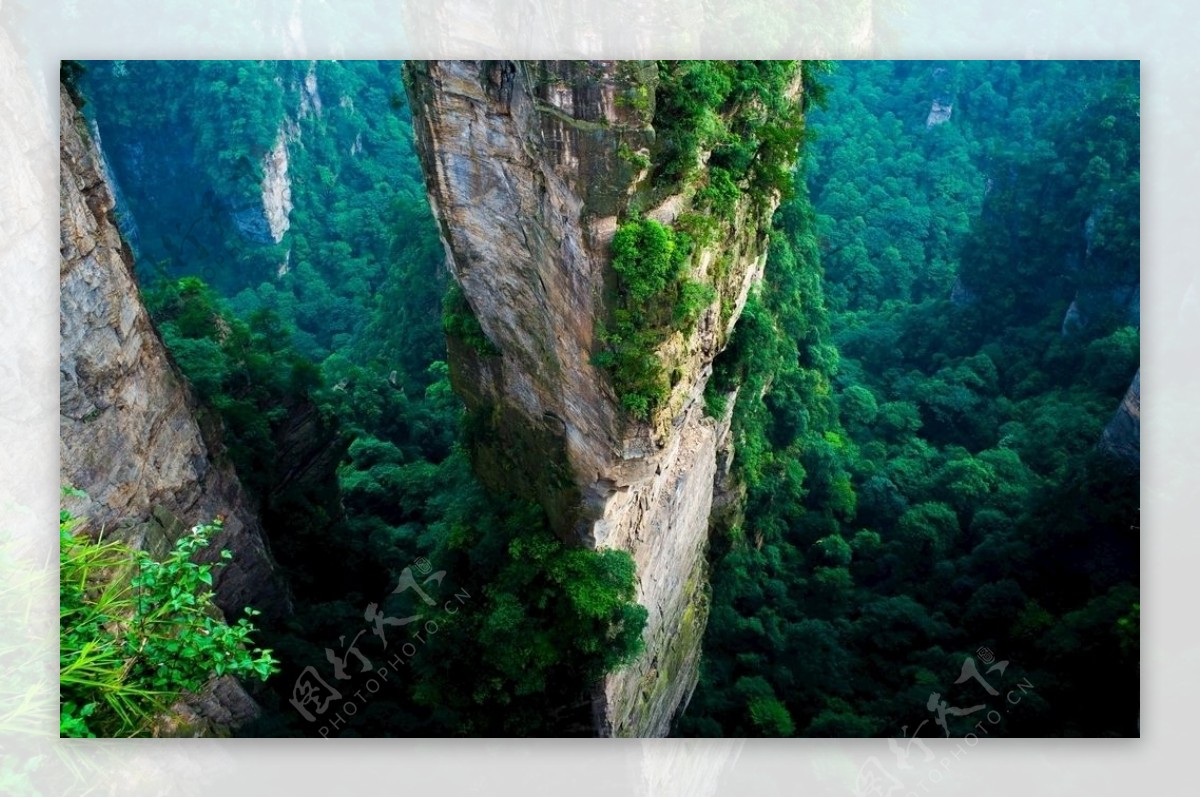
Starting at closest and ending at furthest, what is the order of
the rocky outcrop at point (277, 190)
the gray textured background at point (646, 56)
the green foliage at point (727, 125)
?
the gray textured background at point (646, 56) < the green foliage at point (727, 125) < the rocky outcrop at point (277, 190)

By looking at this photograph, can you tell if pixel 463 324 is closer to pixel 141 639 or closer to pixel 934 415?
pixel 141 639

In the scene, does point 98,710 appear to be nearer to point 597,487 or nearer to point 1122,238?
point 597,487

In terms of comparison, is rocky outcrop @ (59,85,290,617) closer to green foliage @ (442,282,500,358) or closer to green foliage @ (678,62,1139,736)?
green foliage @ (442,282,500,358)

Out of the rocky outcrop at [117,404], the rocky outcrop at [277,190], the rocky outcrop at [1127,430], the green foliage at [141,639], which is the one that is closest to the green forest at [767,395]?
the rocky outcrop at [277,190]

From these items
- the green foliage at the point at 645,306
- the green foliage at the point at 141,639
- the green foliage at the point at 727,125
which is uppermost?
the green foliage at the point at 727,125

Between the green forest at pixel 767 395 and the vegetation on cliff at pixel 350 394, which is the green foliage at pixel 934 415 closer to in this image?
the green forest at pixel 767 395
